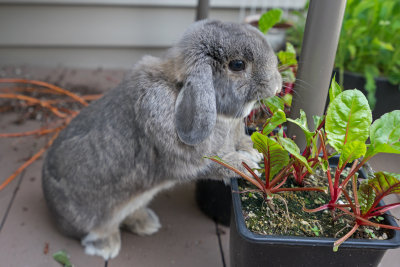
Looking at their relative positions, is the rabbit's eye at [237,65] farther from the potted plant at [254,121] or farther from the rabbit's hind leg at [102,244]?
the rabbit's hind leg at [102,244]

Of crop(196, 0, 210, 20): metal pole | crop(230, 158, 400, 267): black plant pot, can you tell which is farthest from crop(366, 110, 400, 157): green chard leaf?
crop(196, 0, 210, 20): metal pole

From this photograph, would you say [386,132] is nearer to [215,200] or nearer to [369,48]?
[215,200]

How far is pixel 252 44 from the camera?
1.58 m

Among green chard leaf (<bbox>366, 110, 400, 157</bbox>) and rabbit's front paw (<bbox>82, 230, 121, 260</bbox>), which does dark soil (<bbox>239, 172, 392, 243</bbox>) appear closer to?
green chard leaf (<bbox>366, 110, 400, 157</bbox>)

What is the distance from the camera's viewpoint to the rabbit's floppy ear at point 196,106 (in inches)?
59.3

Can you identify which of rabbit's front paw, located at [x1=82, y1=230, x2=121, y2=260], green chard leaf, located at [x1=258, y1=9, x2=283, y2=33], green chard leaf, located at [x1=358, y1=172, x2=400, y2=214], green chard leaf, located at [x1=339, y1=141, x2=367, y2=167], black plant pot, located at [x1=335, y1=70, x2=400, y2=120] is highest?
green chard leaf, located at [x1=258, y1=9, x2=283, y2=33]

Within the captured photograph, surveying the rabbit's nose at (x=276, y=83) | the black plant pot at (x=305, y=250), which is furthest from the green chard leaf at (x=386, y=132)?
the rabbit's nose at (x=276, y=83)

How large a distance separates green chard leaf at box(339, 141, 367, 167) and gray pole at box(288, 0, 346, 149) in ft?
1.15

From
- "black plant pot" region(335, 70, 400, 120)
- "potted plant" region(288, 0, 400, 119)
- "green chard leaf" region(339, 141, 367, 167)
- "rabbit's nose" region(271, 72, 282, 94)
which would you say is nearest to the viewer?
"green chard leaf" region(339, 141, 367, 167)

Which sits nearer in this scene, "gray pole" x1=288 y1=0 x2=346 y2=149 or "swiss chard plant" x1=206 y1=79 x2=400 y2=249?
"swiss chard plant" x1=206 y1=79 x2=400 y2=249

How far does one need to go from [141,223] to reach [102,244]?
0.85 ft

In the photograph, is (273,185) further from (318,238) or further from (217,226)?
(217,226)

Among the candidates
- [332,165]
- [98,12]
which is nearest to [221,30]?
[332,165]

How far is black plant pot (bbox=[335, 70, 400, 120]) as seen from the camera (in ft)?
5.90
